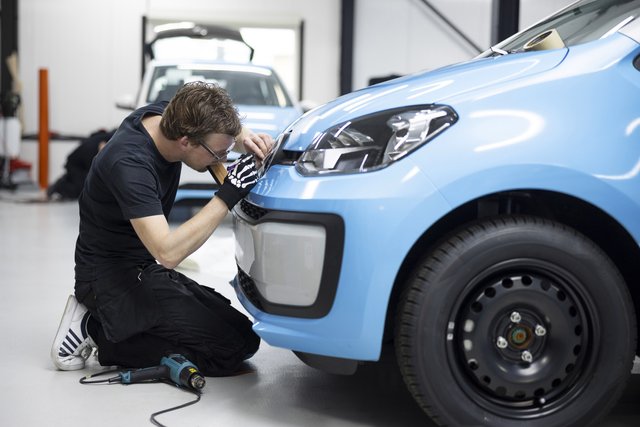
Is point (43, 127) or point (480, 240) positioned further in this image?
point (43, 127)

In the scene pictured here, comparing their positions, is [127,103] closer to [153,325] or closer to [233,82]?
[233,82]

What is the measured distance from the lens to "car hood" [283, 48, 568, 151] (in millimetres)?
2135

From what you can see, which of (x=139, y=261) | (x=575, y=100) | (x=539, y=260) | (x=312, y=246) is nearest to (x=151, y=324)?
(x=139, y=261)

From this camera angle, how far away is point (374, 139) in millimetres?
2137

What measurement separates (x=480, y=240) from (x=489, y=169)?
0.59 ft

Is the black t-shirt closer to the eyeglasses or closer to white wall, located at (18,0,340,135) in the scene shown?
the eyeglasses

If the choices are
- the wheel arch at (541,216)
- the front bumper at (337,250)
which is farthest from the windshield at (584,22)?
the front bumper at (337,250)

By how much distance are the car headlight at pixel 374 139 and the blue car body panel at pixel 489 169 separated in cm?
3

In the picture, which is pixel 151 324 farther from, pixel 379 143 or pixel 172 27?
pixel 172 27

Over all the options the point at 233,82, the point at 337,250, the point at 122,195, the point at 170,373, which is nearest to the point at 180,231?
the point at 122,195

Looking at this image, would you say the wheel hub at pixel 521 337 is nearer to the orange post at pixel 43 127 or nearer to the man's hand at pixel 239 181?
the man's hand at pixel 239 181

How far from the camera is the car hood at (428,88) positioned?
2135 millimetres

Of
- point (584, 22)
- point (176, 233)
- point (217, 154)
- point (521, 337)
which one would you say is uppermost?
point (584, 22)

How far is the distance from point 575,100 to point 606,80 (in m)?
0.10
